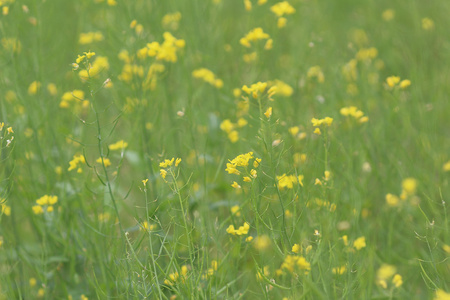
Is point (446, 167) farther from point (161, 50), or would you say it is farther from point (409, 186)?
point (161, 50)

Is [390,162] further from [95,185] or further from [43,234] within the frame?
[43,234]

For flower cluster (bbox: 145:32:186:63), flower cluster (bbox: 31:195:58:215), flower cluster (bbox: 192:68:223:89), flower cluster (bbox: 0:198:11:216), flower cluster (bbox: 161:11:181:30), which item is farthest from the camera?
flower cluster (bbox: 161:11:181:30)

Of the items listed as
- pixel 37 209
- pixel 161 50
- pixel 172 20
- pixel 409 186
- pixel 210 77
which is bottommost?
pixel 409 186

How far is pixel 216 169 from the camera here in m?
3.25

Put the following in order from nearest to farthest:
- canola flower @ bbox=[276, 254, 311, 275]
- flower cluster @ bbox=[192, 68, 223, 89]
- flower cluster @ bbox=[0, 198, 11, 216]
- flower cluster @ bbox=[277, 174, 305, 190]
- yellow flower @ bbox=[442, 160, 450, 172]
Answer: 1. canola flower @ bbox=[276, 254, 311, 275]
2. flower cluster @ bbox=[277, 174, 305, 190]
3. flower cluster @ bbox=[0, 198, 11, 216]
4. yellow flower @ bbox=[442, 160, 450, 172]
5. flower cluster @ bbox=[192, 68, 223, 89]

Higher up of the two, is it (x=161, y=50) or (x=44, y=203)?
(x=161, y=50)

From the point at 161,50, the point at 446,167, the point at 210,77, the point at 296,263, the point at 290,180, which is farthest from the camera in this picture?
the point at 210,77

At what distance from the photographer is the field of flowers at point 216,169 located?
2184 mm

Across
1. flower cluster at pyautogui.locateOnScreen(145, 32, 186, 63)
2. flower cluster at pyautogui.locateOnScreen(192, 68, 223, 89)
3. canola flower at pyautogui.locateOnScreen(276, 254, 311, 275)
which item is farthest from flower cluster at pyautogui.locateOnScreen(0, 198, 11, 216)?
flower cluster at pyautogui.locateOnScreen(192, 68, 223, 89)

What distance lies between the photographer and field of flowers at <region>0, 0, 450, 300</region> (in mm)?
2184

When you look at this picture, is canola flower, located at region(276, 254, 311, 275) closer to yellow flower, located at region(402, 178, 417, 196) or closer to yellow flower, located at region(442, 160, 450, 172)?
yellow flower, located at region(402, 178, 417, 196)

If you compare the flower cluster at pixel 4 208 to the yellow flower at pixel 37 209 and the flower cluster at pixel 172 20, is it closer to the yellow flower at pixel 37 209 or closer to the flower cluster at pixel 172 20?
the yellow flower at pixel 37 209

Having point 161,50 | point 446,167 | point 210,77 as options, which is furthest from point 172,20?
point 446,167

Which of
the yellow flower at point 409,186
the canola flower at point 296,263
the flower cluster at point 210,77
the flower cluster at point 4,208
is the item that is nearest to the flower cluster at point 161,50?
the flower cluster at point 210,77
